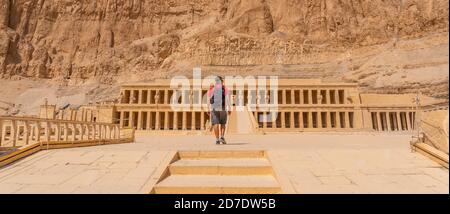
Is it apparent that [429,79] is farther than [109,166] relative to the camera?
Yes

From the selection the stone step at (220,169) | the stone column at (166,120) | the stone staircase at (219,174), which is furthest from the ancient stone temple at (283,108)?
the stone step at (220,169)

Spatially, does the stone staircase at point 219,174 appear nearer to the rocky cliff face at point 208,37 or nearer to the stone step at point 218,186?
the stone step at point 218,186

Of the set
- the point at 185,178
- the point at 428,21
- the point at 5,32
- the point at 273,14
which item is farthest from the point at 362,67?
the point at 5,32

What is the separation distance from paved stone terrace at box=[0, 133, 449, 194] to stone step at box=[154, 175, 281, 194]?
0.72 feet

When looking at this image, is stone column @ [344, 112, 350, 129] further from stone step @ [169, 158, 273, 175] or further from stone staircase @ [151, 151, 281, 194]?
stone step @ [169, 158, 273, 175]

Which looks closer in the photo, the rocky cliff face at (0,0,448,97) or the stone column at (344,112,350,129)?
the stone column at (344,112,350,129)

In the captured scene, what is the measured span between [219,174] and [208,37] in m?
68.1

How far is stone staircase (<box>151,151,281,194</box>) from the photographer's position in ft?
16.7

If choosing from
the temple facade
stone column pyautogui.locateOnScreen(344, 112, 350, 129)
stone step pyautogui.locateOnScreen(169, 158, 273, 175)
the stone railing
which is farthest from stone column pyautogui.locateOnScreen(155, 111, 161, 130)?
stone step pyautogui.locateOnScreen(169, 158, 273, 175)

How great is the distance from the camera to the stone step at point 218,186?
505 cm
